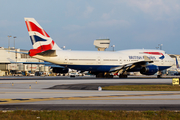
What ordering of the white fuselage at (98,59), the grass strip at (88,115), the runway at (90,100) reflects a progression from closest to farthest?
the grass strip at (88,115), the runway at (90,100), the white fuselage at (98,59)

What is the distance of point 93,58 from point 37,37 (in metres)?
11.9

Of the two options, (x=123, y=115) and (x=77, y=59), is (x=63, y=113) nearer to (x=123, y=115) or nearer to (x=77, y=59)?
(x=123, y=115)

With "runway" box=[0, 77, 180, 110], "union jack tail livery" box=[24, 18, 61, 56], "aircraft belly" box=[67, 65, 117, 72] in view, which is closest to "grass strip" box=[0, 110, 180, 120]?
"runway" box=[0, 77, 180, 110]

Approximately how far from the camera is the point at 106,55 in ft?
161

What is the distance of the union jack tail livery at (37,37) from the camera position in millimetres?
43219

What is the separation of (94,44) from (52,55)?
104808 mm

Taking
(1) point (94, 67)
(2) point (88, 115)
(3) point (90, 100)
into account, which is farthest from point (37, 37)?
(2) point (88, 115)

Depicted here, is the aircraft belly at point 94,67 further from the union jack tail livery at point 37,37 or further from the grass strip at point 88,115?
the grass strip at point 88,115

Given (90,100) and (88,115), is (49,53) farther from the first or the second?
(88,115)

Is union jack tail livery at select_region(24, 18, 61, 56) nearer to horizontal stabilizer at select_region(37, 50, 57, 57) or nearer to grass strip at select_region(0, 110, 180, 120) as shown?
horizontal stabilizer at select_region(37, 50, 57, 57)

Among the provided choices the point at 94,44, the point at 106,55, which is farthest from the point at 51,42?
the point at 94,44

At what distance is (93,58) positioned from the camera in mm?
47312

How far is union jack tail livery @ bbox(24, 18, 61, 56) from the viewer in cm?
4322

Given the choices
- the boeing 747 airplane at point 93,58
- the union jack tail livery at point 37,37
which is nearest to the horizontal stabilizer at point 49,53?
the boeing 747 airplane at point 93,58
